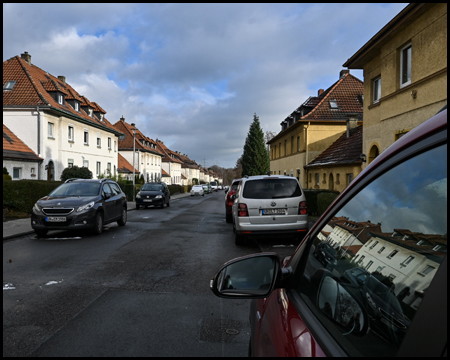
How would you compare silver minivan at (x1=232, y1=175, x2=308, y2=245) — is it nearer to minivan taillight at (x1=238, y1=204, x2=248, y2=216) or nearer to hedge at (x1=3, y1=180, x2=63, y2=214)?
minivan taillight at (x1=238, y1=204, x2=248, y2=216)

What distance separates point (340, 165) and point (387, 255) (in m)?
22.0

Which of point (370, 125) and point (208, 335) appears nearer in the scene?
point (208, 335)

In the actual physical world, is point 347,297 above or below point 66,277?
above

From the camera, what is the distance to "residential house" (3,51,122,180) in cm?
2998

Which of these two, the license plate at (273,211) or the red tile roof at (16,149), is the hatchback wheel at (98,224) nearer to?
the license plate at (273,211)

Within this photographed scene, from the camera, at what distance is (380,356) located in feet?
3.38

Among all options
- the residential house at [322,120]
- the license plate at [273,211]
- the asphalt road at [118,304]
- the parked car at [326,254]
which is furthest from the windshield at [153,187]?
the parked car at [326,254]

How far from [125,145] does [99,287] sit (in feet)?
203

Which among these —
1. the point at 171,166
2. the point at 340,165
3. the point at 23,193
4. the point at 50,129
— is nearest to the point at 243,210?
the point at 23,193

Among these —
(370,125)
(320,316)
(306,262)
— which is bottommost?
(320,316)

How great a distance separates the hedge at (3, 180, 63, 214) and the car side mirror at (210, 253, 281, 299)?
17432 mm

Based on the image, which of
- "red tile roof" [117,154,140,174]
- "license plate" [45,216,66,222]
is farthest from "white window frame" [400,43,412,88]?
"red tile roof" [117,154,140,174]

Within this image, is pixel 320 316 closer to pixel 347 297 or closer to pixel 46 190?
pixel 347 297

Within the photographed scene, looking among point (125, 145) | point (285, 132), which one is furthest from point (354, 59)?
point (125, 145)
